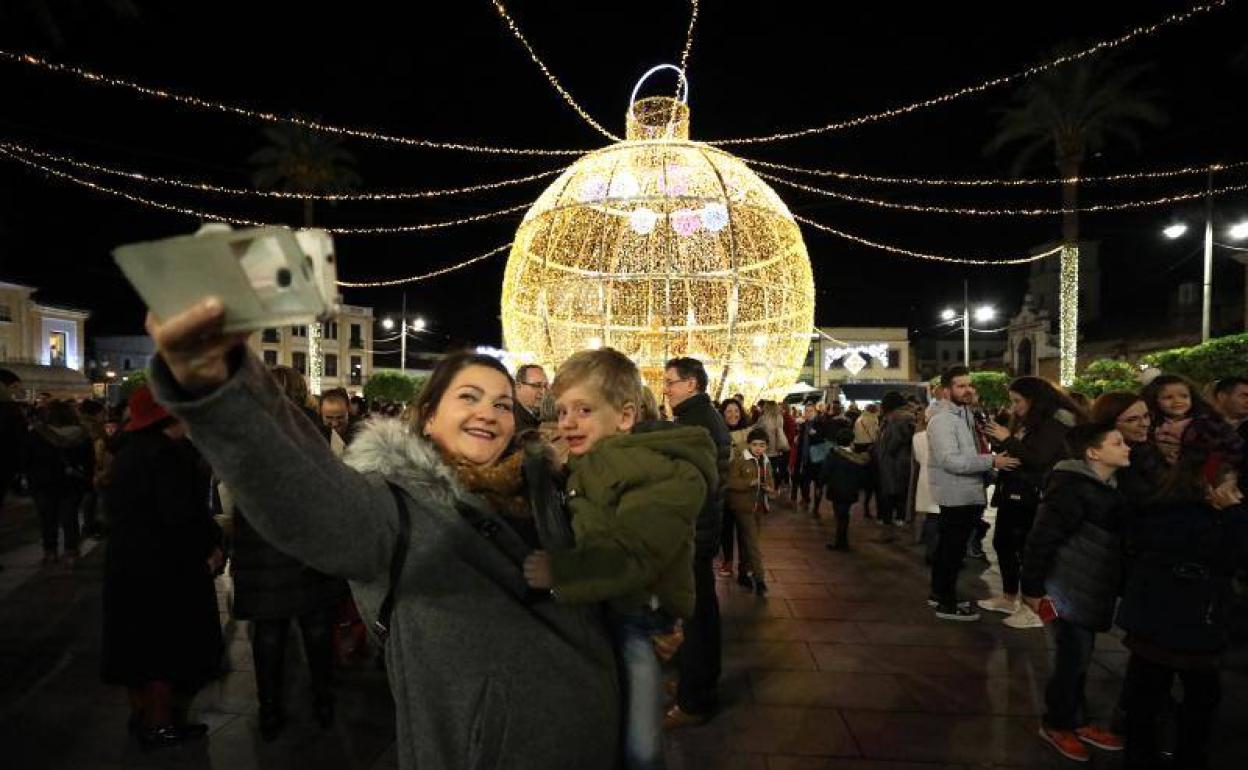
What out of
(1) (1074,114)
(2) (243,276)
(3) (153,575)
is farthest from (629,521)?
(1) (1074,114)

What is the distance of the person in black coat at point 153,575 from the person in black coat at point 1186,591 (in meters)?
4.78

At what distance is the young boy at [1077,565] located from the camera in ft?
12.1

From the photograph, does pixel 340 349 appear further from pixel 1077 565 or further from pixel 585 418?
pixel 585 418

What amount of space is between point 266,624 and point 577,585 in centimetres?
310

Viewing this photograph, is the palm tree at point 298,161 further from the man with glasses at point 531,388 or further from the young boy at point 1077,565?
the young boy at point 1077,565

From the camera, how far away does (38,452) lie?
7.98 m

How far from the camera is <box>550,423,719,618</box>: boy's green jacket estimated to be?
161 cm

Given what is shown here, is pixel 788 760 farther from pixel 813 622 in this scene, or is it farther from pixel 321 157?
pixel 321 157

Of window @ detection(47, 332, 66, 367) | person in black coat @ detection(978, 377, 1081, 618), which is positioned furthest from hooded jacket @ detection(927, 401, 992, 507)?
window @ detection(47, 332, 66, 367)

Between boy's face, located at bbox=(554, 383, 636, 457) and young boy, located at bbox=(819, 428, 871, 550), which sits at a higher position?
boy's face, located at bbox=(554, 383, 636, 457)

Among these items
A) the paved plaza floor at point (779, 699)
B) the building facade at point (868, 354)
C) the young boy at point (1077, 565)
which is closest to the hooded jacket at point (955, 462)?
the paved plaza floor at point (779, 699)

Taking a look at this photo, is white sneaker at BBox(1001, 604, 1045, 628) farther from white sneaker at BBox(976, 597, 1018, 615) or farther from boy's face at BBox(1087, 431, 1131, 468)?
boy's face at BBox(1087, 431, 1131, 468)

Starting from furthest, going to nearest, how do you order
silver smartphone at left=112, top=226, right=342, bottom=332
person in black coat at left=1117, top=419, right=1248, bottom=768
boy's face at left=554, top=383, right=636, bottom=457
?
person in black coat at left=1117, top=419, right=1248, bottom=768 < boy's face at left=554, top=383, right=636, bottom=457 < silver smartphone at left=112, top=226, right=342, bottom=332

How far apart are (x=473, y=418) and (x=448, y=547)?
36cm
